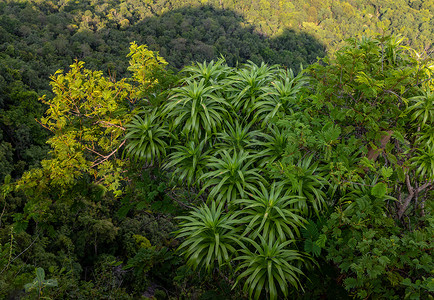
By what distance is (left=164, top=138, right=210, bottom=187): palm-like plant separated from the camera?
9.94 ft

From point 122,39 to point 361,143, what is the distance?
4782 centimetres

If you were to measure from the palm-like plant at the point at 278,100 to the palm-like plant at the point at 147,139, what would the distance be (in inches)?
39.5

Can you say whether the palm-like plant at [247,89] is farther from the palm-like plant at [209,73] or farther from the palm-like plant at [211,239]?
the palm-like plant at [211,239]

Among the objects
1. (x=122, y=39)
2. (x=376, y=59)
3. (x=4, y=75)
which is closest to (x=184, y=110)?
(x=376, y=59)

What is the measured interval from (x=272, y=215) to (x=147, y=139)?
160 cm

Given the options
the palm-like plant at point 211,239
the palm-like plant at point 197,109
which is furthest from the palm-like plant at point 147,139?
the palm-like plant at point 211,239

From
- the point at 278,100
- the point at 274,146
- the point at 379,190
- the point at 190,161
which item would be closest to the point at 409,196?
the point at 379,190

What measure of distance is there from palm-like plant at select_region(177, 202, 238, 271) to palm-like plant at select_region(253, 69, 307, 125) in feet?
3.51

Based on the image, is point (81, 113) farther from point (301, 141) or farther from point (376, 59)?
point (376, 59)

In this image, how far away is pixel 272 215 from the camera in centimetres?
251

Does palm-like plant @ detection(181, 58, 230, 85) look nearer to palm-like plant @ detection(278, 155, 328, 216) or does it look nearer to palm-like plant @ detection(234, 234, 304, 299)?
palm-like plant @ detection(278, 155, 328, 216)

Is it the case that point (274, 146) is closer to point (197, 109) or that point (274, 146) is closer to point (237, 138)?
point (237, 138)

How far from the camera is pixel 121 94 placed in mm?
3865

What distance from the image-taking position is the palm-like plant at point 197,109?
120 inches
